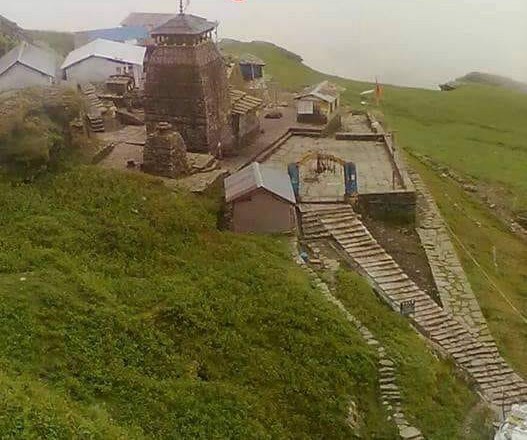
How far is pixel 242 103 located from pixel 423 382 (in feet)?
48.8

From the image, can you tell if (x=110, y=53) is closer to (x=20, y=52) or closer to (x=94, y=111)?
(x=20, y=52)

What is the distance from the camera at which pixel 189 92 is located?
2677 centimetres

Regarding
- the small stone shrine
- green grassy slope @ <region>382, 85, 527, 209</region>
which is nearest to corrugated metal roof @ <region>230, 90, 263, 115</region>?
the small stone shrine

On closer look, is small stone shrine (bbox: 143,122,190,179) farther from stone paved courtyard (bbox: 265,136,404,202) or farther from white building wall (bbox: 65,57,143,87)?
white building wall (bbox: 65,57,143,87)

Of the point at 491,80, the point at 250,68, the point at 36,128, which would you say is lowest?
the point at 491,80

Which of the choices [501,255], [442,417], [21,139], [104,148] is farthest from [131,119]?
[442,417]

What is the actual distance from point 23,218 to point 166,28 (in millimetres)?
9636

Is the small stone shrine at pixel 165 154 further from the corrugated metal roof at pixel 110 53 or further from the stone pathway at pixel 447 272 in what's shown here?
the corrugated metal roof at pixel 110 53

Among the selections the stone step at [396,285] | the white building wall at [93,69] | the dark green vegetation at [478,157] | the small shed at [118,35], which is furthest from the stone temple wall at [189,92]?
the small shed at [118,35]

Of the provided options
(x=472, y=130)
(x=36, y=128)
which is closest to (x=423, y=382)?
(x=36, y=128)

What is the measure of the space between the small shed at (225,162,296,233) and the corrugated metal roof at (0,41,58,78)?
15148 millimetres

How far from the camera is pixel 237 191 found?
2302cm

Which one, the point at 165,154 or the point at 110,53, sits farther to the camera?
the point at 110,53

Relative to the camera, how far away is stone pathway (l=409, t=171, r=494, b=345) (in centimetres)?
2194
